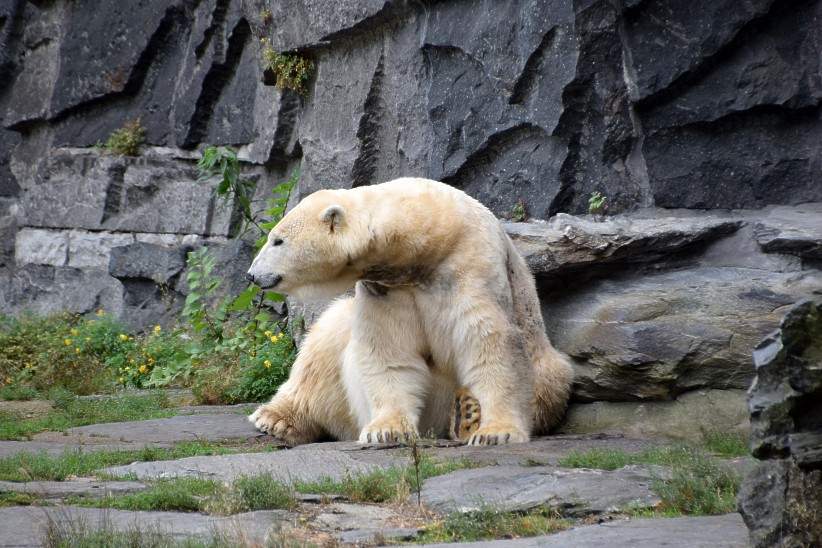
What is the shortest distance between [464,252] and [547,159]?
4.56 feet

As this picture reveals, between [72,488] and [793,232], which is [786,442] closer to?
[72,488]

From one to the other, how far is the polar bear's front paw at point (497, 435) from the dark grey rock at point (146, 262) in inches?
254

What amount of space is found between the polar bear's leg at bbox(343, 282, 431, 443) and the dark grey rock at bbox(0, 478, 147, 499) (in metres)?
1.79

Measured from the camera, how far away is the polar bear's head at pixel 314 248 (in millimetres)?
6281

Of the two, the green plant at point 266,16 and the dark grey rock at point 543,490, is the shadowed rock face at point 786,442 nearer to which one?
the dark grey rock at point 543,490

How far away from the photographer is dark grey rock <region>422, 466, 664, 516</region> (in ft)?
13.2

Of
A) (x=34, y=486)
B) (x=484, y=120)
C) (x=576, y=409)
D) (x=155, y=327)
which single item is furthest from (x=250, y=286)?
(x=34, y=486)

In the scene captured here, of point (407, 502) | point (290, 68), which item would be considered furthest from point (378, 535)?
point (290, 68)

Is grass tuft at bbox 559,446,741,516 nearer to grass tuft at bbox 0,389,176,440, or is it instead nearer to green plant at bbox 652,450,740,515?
green plant at bbox 652,450,740,515

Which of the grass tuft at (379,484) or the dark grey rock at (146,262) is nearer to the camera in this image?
the grass tuft at (379,484)

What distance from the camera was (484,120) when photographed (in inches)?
300

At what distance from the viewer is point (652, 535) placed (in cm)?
338

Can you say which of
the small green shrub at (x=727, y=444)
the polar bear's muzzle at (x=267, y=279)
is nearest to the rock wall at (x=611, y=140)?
the small green shrub at (x=727, y=444)

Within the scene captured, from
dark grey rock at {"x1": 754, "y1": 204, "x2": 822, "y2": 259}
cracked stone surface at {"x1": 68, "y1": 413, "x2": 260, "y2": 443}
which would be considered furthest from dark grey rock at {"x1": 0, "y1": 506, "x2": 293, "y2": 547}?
dark grey rock at {"x1": 754, "y1": 204, "x2": 822, "y2": 259}
